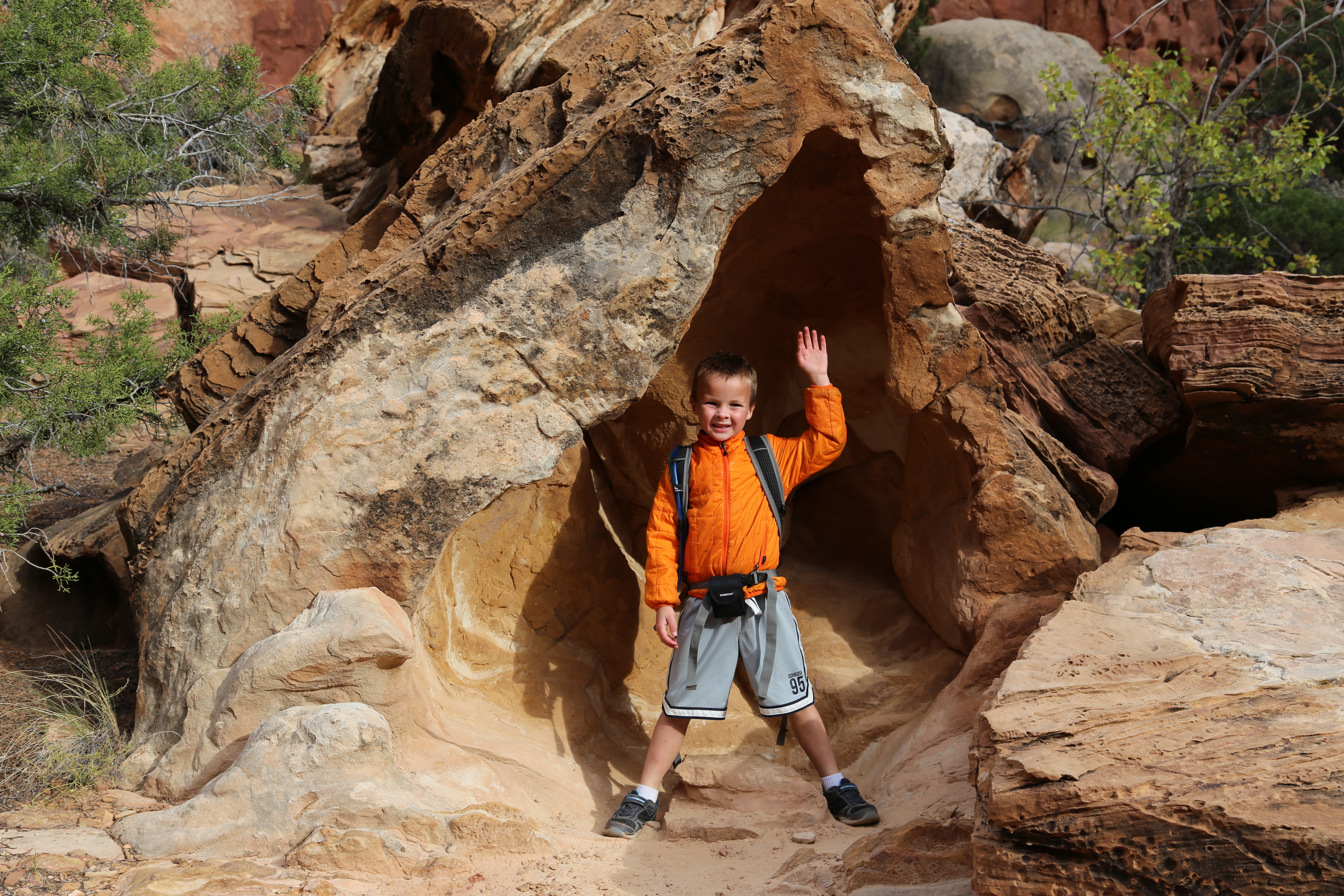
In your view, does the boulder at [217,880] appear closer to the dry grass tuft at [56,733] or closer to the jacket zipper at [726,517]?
the dry grass tuft at [56,733]

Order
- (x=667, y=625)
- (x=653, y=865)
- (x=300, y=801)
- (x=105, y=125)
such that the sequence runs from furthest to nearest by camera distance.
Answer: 1. (x=105, y=125)
2. (x=667, y=625)
3. (x=653, y=865)
4. (x=300, y=801)

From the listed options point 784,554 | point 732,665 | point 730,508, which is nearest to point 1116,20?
point 784,554

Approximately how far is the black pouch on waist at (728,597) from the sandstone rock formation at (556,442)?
716 millimetres

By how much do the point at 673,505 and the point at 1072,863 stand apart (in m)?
1.79

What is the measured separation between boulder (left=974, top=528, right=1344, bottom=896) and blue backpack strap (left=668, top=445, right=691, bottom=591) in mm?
1244

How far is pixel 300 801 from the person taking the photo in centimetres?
263

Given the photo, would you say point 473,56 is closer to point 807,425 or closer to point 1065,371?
point 807,425

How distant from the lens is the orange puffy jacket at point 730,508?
330 cm

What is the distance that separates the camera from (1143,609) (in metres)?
2.76

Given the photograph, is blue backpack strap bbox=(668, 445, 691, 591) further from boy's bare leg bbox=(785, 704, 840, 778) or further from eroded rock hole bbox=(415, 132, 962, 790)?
eroded rock hole bbox=(415, 132, 962, 790)

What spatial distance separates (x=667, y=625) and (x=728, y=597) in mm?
244

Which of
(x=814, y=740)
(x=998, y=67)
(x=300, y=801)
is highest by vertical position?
(x=998, y=67)

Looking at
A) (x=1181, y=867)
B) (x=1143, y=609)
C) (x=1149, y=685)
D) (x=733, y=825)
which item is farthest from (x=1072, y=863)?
(x=733, y=825)

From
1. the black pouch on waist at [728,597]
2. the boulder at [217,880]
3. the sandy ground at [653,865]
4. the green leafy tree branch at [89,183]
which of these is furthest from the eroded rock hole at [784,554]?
the green leafy tree branch at [89,183]
